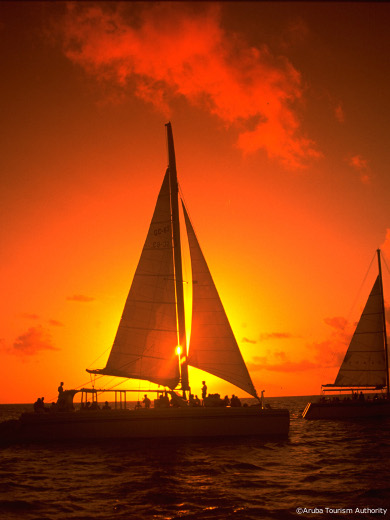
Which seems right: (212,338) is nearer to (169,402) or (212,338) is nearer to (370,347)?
(169,402)

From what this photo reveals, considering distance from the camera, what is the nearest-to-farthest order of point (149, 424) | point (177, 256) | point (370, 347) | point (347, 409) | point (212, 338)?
point (149, 424), point (212, 338), point (177, 256), point (347, 409), point (370, 347)

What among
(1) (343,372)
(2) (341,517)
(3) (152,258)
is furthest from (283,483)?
(1) (343,372)

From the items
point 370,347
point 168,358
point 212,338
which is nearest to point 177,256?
point 212,338

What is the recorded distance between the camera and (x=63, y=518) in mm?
12531

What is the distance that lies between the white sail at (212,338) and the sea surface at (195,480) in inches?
137

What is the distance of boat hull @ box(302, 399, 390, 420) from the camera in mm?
43156

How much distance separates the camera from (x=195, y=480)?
16438 mm

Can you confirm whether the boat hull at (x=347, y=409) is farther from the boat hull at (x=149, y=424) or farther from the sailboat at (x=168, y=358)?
the boat hull at (x=149, y=424)

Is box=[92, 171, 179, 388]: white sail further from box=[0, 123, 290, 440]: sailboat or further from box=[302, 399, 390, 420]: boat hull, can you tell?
box=[302, 399, 390, 420]: boat hull

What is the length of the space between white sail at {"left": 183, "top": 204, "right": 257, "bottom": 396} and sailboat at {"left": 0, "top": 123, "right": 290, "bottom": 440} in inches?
2.1

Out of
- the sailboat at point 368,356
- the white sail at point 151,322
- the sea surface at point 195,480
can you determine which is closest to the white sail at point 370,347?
the sailboat at point 368,356

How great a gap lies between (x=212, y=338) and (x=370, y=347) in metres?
25.3

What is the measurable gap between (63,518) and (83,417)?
1314 centimetres

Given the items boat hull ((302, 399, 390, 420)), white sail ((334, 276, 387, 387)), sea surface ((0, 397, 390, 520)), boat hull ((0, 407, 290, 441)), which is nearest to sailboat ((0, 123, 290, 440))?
boat hull ((0, 407, 290, 441))
